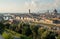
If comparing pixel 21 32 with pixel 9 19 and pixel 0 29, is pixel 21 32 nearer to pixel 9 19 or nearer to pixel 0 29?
pixel 0 29

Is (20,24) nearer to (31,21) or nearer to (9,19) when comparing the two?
(31,21)

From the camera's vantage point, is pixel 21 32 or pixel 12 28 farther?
pixel 12 28

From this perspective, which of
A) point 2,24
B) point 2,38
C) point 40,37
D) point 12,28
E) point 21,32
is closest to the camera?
point 40,37

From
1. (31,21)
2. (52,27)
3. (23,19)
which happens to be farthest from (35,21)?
(52,27)

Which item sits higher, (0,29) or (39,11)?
(39,11)

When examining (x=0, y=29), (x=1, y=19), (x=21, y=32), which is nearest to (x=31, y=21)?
(x=21, y=32)

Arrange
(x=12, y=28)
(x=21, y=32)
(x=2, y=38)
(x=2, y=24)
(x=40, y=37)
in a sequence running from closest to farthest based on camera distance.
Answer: (x=40, y=37) < (x=2, y=38) < (x=21, y=32) < (x=12, y=28) < (x=2, y=24)
